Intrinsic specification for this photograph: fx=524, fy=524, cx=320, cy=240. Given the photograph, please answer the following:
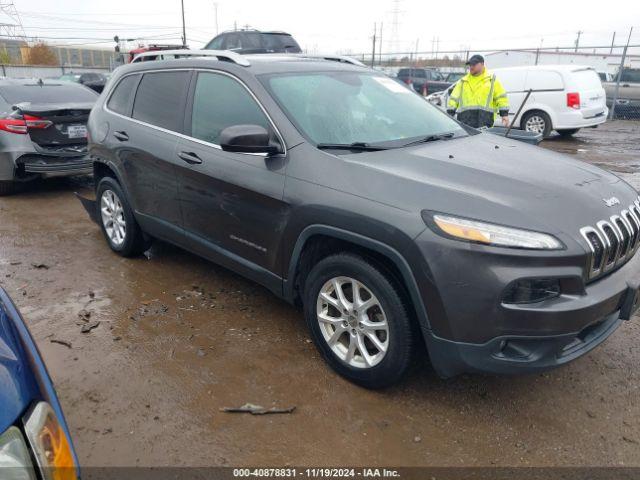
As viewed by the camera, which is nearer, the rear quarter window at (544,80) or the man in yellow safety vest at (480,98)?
the man in yellow safety vest at (480,98)

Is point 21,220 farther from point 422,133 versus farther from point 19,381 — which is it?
point 19,381

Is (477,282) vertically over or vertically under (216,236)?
over

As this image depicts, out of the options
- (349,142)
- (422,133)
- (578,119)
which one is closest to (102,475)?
(349,142)

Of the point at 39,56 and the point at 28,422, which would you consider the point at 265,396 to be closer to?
the point at 28,422

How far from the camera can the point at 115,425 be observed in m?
2.67

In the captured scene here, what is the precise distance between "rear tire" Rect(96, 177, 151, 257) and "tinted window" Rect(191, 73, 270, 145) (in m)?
1.29

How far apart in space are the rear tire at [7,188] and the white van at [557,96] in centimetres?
1041

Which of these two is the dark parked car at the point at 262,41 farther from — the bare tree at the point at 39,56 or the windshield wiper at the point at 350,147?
the bare tree at the point at 39,56

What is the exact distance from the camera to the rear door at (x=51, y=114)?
22.0ft

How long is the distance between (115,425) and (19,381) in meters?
1.46

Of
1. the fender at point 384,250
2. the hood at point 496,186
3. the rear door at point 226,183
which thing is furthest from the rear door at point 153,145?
the hood at point 496,186

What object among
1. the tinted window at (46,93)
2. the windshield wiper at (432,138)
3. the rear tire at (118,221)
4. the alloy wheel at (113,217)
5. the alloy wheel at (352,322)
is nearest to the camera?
the alloy wheel at (352,322)

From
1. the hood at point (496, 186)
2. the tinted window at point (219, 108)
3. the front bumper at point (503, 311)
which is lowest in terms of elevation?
the front bumper at point (503, 311)

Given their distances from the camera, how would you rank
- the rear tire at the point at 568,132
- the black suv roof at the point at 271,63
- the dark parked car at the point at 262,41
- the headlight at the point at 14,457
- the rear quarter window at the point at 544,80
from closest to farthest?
1. the headlight at the point at 14,457
2. the black suv roof at the point at 271,63
3. the rear quarter window at the point at 544,80
4. the dark parked car at the point at 262,41
5. the rear tire at the point at 568,132
